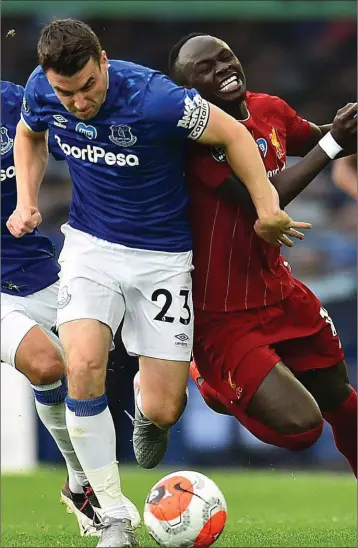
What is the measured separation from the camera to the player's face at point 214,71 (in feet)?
18.5

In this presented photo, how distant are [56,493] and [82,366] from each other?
586cm

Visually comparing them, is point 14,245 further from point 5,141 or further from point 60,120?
point 60,120

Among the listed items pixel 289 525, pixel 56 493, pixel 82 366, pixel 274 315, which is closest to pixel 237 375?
pixel 274 315

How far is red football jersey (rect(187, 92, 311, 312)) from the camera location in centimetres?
580

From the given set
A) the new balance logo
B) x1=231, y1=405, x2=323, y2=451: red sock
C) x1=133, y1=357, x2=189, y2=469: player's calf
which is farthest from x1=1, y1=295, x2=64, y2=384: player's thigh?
the new balance logo

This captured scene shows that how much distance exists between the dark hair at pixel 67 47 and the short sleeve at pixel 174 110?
0.32 m

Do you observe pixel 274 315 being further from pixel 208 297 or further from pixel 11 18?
pixel 11 18

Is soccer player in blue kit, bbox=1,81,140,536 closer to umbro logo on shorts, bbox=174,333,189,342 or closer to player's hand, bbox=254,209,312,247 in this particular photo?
umbro logo on shorts, bbox=174,333,189,342

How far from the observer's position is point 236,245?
5848 millimetres

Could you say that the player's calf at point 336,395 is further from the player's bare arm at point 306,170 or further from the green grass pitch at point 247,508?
the player's bare arm at point 306,170

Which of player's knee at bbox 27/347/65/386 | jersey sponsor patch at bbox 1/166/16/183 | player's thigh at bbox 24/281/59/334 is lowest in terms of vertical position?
player's knee at bbox 27/347/65/386

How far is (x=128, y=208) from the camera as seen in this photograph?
5680mm

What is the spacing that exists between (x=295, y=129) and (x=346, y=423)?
1.61m

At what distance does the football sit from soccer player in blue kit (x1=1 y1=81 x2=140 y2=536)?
2.97 ft
